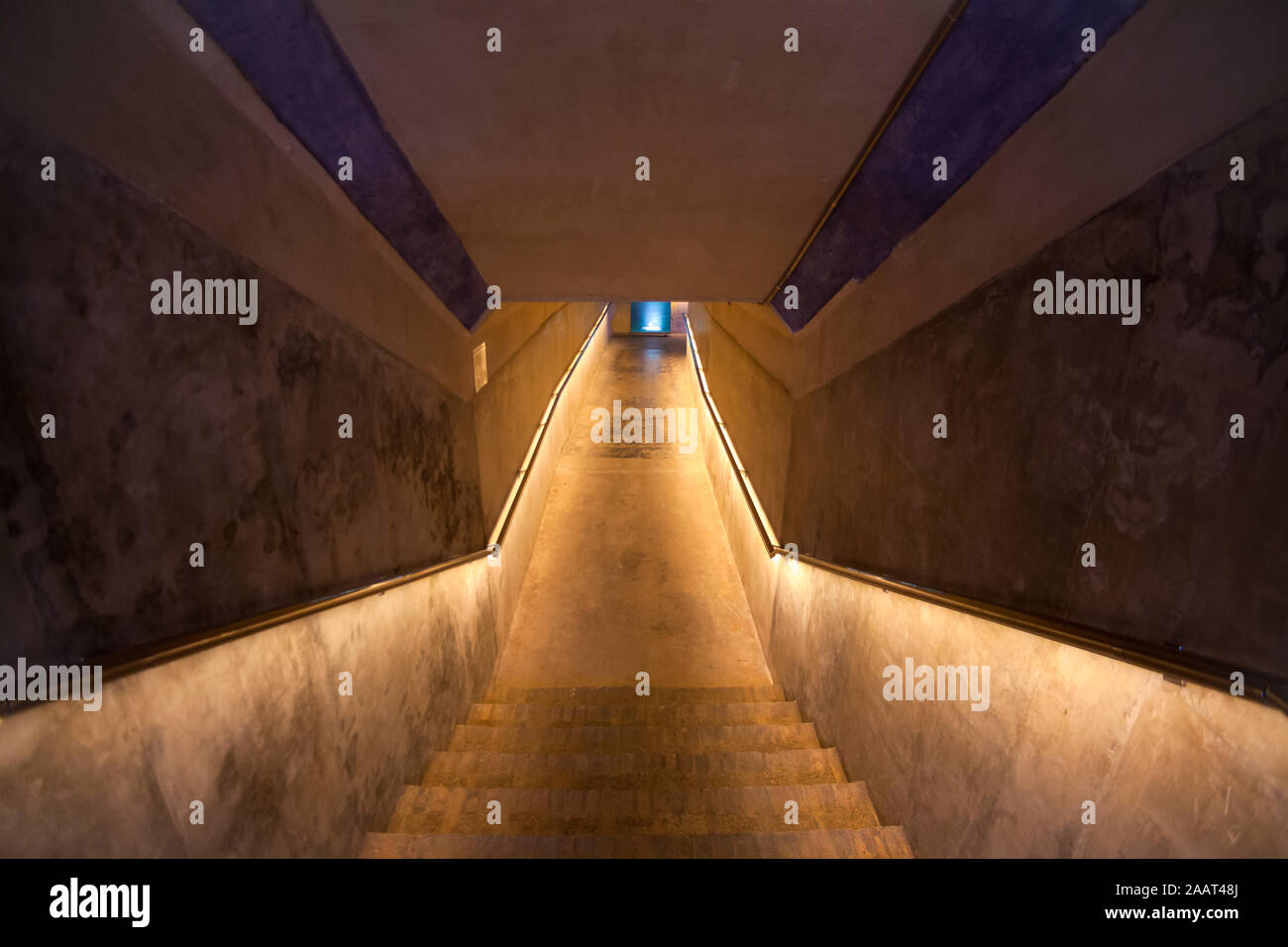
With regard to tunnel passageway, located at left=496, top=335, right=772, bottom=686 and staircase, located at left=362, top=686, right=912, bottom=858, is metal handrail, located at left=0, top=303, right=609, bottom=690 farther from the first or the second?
tunnel passageway, located at left=496, top=335, right=772, bottom=686

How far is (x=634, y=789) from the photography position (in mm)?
3496

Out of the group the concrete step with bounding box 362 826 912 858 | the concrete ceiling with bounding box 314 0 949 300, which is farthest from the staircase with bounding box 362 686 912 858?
the concrete ceiling with bounding box 314 0 949 300

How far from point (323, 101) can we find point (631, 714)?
168 inches

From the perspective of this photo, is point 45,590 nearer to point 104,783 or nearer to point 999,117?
point 104,783

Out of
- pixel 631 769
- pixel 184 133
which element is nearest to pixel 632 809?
pixel 631 769

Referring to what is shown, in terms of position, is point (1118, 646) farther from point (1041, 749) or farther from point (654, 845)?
point (654, 845)

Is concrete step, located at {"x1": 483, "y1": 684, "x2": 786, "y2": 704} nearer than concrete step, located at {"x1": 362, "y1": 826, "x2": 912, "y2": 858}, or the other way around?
concrete step, located at {"x1": 362, "y1": 826, "x2": 912, "y2": 858}

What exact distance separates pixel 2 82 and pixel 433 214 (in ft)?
6.17

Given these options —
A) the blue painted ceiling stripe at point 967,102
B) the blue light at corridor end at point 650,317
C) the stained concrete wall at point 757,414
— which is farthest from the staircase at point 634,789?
the blue light at corridor end at point 650,317

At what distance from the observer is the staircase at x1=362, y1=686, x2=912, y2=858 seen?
2969 millimetres

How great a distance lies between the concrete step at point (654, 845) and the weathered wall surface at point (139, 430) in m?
1.42

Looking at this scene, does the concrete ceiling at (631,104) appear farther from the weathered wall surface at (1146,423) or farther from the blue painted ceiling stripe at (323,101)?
the weathered wall surface at (1146,423)
